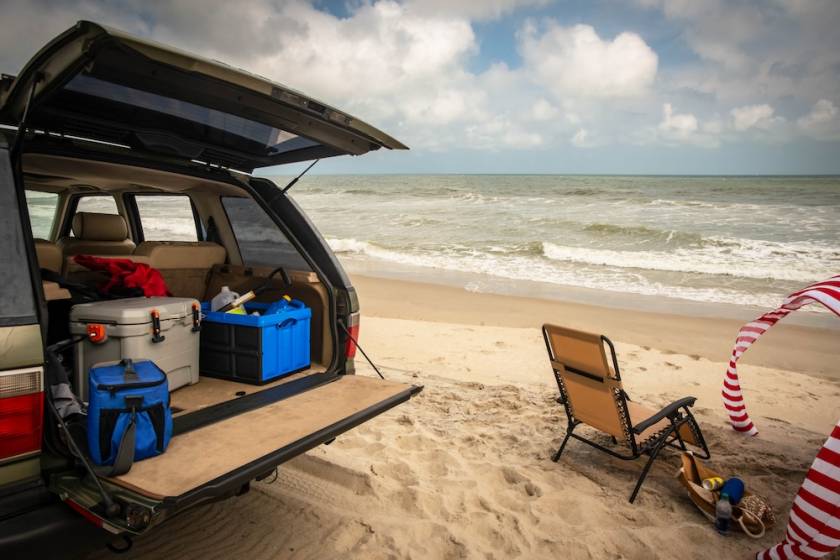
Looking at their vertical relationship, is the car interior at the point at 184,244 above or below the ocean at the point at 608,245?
above

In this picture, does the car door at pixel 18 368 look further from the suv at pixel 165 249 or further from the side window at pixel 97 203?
the side window at pixel 97 203

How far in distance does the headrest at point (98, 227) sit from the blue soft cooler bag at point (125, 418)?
2.42 meters

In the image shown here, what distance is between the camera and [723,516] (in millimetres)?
3045

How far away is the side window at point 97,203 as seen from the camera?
4.84 meters

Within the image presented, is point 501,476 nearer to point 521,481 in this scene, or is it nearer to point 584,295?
point 521,481

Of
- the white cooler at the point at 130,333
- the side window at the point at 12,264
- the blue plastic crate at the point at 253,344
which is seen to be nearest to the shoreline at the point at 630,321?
the blue plastic crate at the point at 253,344

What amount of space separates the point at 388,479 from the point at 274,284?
149cm

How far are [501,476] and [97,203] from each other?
424 centimetres

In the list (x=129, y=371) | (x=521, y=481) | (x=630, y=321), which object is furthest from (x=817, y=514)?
(x=630, y=321)

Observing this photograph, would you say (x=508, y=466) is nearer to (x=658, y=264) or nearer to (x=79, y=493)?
(x=79, y=493)

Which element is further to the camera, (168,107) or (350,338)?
(350,338)

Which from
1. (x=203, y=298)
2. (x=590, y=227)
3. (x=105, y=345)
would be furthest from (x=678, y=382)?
(x=590, y=227)

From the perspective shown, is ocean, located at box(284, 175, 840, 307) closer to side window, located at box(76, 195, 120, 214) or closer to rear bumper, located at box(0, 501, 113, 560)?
side window, located at box(76, 195, 120, 214)

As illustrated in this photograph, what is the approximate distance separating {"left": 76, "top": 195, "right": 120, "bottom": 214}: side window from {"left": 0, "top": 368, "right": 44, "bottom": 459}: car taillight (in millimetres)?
3540
